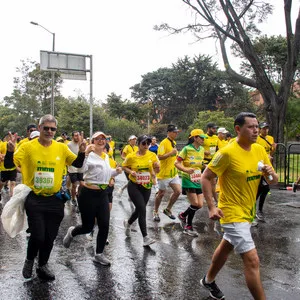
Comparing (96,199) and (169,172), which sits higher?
(169,172)

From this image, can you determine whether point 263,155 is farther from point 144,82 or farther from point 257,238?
point 144,82

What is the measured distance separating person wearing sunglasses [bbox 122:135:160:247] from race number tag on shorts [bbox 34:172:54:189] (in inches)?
80.4

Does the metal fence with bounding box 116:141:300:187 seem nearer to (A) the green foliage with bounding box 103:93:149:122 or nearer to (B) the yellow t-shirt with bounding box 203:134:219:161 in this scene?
(B) the yellow t-shirt with bounding box 203:134:219:161

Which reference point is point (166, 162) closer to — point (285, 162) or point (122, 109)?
point (285, 162)

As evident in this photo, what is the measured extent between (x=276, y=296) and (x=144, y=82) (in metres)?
55.8

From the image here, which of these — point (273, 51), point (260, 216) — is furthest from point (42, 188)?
point (273, 51)

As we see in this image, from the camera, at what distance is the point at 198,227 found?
25.2ft

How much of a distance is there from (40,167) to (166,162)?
13.2ft

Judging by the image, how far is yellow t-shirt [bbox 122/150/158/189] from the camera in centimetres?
656

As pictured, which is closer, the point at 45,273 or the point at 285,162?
the point at 45,273

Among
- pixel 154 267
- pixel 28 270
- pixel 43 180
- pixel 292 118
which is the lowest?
pixel 154 267

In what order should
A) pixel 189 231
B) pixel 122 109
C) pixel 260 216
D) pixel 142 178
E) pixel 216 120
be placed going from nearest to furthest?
pixel 142 178 < pixel 189 231 < pixel 260 216 < pixel 216 120 < pixel 122 109

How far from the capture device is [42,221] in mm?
4578

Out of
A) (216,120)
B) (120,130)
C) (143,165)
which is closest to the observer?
(143,165)
